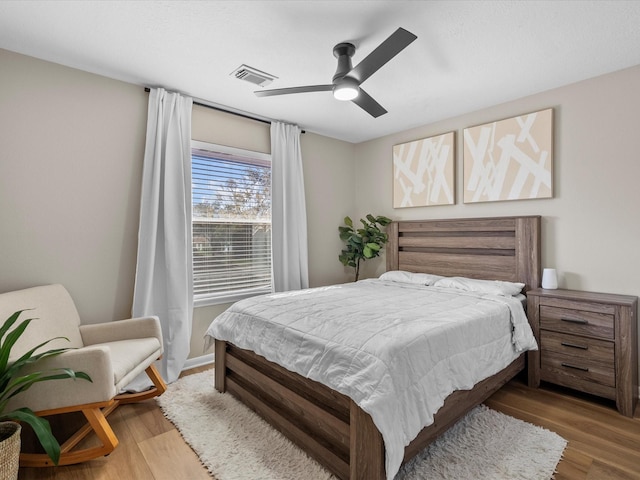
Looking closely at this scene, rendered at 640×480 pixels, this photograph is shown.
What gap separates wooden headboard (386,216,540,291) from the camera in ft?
10.0

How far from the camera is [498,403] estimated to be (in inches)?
99.4

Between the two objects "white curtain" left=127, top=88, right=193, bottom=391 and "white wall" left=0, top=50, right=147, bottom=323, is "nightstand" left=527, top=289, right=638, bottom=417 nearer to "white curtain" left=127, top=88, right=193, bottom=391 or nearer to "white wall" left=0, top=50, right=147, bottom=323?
"white curtain" left=127, top=88, right=193, bottom=391

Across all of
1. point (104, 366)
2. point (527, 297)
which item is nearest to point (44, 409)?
point (104, 366)

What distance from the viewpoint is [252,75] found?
271cm

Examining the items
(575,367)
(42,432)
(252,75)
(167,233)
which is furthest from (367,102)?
(42,432)

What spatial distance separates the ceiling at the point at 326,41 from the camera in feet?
6.34

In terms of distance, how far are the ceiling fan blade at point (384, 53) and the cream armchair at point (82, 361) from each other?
2292 millimetres

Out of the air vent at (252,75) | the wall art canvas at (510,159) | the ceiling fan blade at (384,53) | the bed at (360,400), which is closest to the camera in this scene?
the bed at (360,400)

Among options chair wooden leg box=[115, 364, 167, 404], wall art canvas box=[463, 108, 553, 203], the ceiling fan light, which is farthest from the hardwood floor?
the ceiling fan light

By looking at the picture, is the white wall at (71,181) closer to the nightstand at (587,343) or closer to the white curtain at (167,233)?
the white curtain at (167,233)

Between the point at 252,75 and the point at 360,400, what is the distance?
2.54m

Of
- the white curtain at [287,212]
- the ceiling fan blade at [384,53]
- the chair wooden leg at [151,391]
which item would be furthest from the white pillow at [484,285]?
the chair wooden leg at [151,391]

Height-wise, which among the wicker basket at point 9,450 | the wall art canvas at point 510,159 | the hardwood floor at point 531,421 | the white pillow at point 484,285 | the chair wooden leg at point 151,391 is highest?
the wall art canvas at point 510,159

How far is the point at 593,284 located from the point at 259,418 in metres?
2.95
